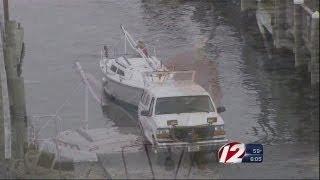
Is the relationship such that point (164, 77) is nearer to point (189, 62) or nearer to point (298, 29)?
point (298, 29)

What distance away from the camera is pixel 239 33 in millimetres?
51781

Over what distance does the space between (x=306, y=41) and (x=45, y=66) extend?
14930 mm

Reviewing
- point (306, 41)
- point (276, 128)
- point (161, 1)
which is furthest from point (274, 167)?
point (161, 1)

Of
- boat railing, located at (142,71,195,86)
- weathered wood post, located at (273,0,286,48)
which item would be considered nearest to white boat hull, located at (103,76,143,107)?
boat railing, located at (142,71,195,86)

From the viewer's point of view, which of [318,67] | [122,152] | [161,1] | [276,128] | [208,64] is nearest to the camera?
[122,152]

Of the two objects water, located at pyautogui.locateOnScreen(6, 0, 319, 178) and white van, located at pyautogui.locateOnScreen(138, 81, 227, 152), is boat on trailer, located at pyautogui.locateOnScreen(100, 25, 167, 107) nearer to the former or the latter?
water, located at pyautogui.locateOnScreen(6, 0, 319, 178)

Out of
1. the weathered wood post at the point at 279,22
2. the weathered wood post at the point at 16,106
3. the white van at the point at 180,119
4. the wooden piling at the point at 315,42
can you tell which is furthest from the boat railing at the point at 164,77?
the weathered wood post at the point at 279,22

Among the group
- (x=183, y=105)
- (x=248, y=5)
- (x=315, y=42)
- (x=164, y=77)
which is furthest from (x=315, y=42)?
(x=248, y=5)

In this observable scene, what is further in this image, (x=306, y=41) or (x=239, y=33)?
(x=239, y=33)

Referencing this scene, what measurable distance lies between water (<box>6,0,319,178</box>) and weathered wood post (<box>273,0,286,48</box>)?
0.93 metres

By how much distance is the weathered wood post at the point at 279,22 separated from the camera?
42000mm

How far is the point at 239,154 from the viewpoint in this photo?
70.8 feet

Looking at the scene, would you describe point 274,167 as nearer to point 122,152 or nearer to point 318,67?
point 122,152

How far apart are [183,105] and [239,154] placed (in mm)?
4096
